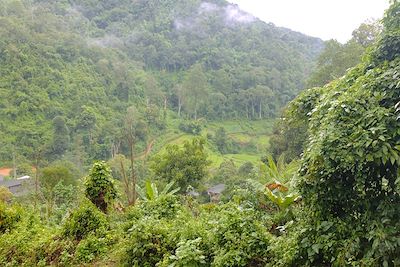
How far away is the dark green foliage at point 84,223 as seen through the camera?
610cm

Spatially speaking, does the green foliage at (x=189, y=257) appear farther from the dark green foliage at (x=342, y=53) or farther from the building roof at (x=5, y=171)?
the building roof at (x=5, y=171)

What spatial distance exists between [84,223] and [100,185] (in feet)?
2.34

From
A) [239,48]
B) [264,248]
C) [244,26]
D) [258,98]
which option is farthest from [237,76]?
[264,248]

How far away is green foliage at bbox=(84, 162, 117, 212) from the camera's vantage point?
654 cm

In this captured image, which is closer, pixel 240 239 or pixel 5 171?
pixel 240 239

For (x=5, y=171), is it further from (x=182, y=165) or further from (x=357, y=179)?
(x=357, y=179)

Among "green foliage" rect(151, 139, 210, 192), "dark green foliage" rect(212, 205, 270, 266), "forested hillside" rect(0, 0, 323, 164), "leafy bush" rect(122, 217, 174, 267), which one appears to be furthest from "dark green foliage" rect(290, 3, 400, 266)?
"forested hillside" rect(0, 0, 323, 164)

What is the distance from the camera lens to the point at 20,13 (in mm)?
46219

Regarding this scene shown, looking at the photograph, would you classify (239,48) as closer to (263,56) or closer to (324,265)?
(263,56)

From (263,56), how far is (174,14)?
20.5 metres

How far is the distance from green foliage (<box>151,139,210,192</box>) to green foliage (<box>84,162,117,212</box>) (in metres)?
8.70

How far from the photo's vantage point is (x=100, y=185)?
21.5ft

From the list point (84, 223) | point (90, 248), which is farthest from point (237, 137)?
point (90, 248)

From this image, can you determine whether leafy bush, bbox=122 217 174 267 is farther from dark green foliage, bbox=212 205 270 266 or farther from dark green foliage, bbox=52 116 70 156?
dark green foliage, bbox=52 116 70 156
